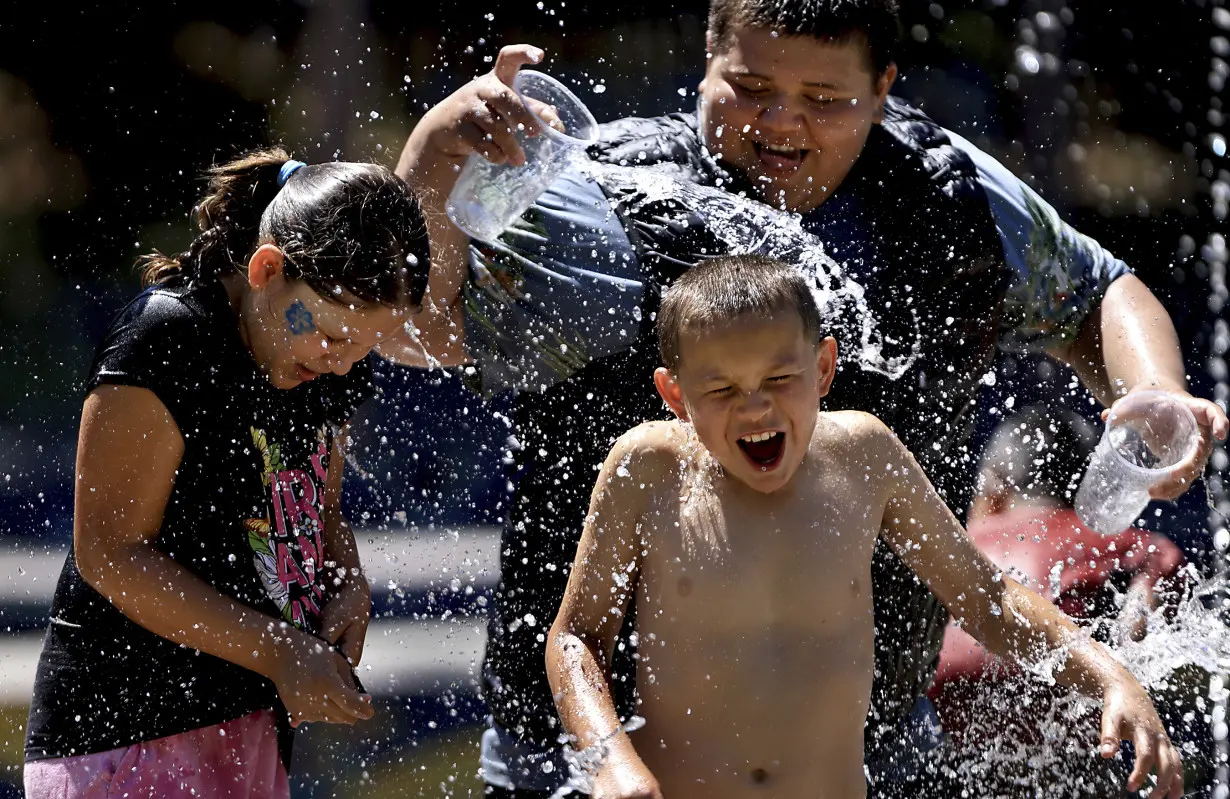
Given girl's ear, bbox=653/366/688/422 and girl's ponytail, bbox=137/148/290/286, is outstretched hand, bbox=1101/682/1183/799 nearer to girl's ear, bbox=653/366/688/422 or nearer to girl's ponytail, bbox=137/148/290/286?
girl's ear, bbox=653/366/688/422

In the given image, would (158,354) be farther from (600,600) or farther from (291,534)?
(600,600)

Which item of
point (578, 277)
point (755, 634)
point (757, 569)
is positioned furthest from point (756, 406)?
point (578, 277)

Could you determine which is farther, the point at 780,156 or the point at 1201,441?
the point at 780,156

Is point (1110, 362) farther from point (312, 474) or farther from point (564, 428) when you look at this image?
point (312, 474)

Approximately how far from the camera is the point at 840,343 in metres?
2.77

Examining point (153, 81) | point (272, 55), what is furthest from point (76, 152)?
point (272, 55)

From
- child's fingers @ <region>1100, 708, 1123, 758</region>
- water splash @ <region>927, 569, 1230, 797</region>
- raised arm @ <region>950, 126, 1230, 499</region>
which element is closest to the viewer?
child's fingers @ <region>1100, 708, 1123, 758</region>

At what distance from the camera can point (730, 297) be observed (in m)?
2.43

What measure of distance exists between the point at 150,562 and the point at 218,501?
191 millimetres

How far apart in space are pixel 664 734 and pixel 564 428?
65cm

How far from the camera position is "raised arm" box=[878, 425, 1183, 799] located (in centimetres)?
250

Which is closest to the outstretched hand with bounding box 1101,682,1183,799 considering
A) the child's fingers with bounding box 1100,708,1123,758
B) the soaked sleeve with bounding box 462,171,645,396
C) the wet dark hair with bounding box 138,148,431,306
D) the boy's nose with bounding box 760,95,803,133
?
the child's fingers with bounding box 1100,708,1123,758

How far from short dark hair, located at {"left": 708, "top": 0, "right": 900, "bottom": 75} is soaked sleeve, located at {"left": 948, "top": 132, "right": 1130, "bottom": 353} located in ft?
1.04

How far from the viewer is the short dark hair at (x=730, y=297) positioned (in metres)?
2.43
